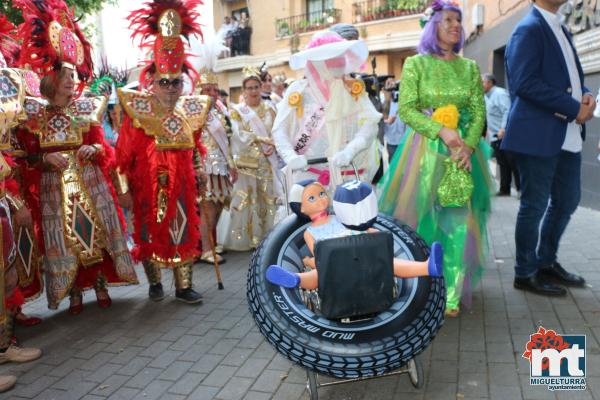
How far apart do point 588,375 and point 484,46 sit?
11080mm

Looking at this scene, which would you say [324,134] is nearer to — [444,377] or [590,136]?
[444,377]

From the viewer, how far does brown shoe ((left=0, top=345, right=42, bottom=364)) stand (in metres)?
3.33

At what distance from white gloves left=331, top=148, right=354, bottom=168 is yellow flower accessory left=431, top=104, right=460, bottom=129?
608 millimetres

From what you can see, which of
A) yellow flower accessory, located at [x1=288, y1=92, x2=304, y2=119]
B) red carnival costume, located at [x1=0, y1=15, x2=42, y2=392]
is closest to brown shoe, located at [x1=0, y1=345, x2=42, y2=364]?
red carnival costume, located at [x1=0, y1=15, x2=42, y2=392]

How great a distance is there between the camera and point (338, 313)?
2.39 metres

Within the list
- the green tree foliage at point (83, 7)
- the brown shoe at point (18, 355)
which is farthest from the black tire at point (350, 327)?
the green tree foliage at point (83, 7)

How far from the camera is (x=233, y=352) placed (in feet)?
10.8

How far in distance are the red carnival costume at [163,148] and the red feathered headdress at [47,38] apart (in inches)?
17.3

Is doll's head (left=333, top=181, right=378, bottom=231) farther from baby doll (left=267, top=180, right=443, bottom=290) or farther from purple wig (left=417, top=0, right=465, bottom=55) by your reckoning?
purple wig (left=417, top=0, right=465, bottom=55)

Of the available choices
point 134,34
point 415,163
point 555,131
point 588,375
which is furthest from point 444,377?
point 134,34

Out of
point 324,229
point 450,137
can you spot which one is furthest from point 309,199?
point 450,137

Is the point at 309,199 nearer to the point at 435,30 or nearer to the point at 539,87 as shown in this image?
the point at 435,30

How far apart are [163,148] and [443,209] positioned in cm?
214

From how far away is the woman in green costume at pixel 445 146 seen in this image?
3.38m
